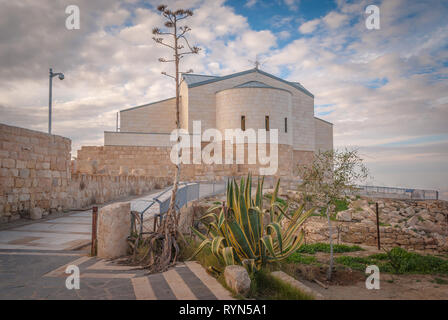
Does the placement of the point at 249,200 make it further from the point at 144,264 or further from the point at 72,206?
the point at 72,206

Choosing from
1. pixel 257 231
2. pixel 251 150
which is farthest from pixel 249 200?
pixel 251 150

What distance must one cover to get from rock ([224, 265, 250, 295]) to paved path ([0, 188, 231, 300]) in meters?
0.12

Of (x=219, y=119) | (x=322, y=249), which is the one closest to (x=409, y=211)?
(x=322, y=249)

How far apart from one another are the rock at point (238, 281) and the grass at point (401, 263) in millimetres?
3853

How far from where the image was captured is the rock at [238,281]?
3.40 m

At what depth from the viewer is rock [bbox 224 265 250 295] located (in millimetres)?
3404

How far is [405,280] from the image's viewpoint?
18.6 feet

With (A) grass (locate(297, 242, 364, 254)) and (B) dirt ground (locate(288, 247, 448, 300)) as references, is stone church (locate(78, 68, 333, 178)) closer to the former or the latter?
(A) grass (locate(297, 242, 364, 254))

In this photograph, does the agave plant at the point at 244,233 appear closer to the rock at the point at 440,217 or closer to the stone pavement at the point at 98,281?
the stone pavement at the point at 98,281

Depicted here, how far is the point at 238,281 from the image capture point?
3412mm

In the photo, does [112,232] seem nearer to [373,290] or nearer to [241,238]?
[241,238]

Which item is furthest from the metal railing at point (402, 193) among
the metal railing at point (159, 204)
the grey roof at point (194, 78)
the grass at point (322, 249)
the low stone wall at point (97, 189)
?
the grey roof at point (194, 78)

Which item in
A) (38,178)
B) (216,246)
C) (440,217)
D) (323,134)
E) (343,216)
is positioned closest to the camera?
(216,246)

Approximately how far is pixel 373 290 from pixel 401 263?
1958 millimetres
